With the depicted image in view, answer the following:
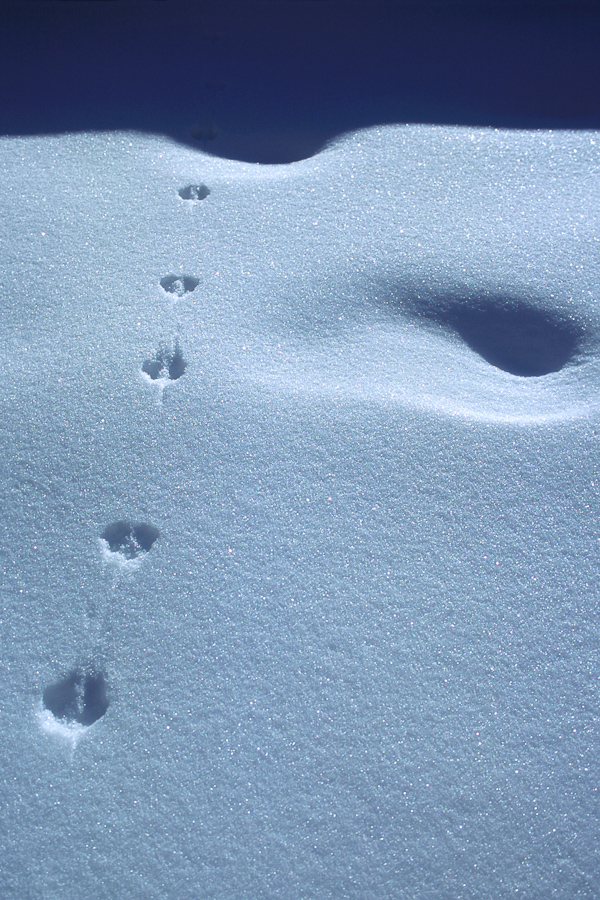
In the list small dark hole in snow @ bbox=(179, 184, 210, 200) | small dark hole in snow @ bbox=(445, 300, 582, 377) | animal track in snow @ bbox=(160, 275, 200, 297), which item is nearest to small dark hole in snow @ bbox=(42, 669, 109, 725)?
animal track in snow @ bbox=(160, 275, 200, 297)

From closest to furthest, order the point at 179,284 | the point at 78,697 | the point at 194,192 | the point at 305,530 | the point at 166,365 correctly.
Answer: the point at 78,697, the point at 305,530, the point at 166,365, the point at 179,284, the point at 194,192

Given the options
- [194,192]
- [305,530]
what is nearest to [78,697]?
[305,530]

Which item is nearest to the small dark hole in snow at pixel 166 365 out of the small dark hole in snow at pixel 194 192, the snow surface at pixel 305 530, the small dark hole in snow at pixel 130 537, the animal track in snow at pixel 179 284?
the snow surface at pixel 305 530

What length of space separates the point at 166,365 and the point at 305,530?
0.42 metres

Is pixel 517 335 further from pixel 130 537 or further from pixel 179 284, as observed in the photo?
pixel 130 537

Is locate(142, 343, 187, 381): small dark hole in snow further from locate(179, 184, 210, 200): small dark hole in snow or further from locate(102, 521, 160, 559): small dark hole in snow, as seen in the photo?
locate(179, 184, 210, 200): small dark hole in snow

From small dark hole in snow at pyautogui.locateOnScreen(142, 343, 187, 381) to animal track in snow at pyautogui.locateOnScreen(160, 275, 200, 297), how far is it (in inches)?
6.3

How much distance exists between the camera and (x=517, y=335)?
1.15 m

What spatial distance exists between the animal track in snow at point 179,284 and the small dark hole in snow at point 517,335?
51 cm

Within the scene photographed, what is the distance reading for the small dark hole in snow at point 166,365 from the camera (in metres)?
1.09

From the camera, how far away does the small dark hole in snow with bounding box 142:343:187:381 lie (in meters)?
1.09

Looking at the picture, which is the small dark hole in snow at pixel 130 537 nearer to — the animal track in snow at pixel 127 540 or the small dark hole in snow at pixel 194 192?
the animal track in snow at pixel 127 540

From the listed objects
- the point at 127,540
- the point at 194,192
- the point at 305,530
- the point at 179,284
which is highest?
the point at 194,192

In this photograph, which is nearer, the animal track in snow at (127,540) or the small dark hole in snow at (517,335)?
the animal track in snow at (127,540)
